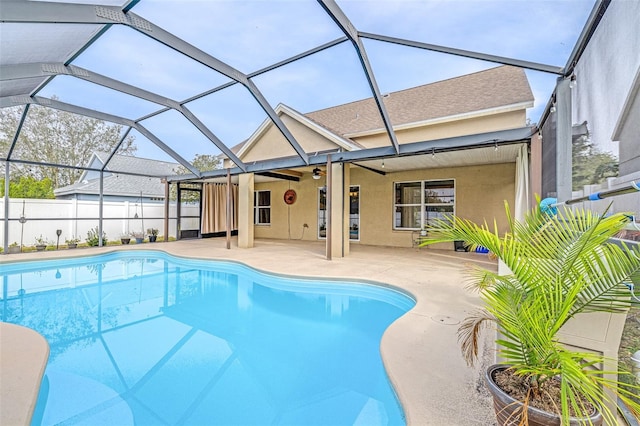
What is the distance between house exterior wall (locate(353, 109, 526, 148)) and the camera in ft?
29.5

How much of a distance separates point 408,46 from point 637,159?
3957mm

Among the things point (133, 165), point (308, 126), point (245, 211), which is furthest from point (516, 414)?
point (133, 165)

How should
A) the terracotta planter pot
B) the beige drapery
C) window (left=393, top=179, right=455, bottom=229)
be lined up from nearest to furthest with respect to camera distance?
the terracotta planter pot
window (left=393, top=179, right=455, bottom=229)
the beige drapery

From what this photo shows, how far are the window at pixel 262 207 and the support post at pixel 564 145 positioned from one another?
12085 millimetres

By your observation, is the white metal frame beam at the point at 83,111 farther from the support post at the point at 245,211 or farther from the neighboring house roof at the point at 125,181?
the neighboring house roof at the point at 125,181

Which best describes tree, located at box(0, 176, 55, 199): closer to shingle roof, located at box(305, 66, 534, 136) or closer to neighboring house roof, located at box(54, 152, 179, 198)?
neighboring house roof, located at box(54, 152, 179, 198)

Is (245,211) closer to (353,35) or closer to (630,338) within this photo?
(353,35)

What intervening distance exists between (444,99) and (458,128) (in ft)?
5.21

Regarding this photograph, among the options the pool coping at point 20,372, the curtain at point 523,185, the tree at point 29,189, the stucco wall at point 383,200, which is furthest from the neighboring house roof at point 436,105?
the tree at point 29,189

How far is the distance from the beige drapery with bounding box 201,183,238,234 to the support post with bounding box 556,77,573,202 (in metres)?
12.6

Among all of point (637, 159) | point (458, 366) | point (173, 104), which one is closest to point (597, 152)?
point (637, 159)

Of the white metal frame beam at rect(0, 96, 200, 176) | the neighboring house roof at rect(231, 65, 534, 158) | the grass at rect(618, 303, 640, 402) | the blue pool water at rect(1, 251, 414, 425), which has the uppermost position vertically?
the neighboring house roof at rect(231, 65, 534, 158)

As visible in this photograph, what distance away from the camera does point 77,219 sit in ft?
37.7

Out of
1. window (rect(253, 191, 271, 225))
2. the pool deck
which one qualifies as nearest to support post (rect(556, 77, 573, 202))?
the pool deck
